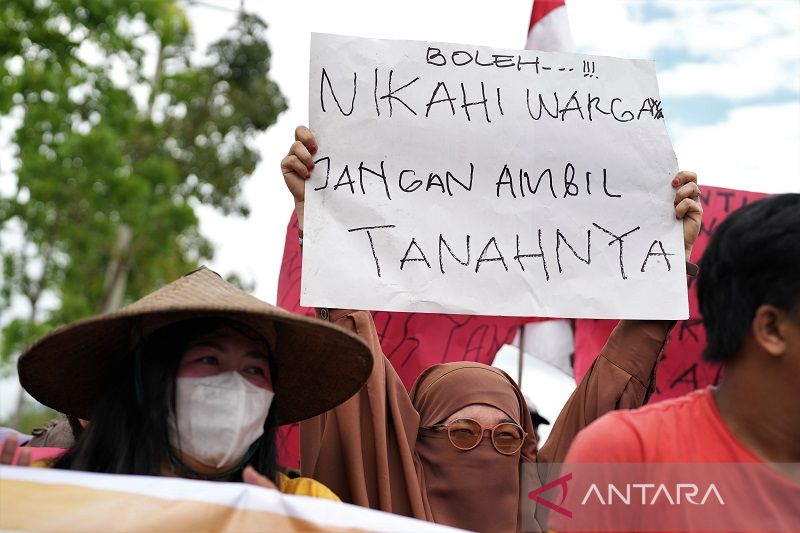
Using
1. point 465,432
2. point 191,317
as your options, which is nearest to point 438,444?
point 465,432

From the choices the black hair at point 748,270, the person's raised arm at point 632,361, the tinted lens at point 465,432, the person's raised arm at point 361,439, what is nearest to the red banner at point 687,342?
the person's raised arm at point 632,361

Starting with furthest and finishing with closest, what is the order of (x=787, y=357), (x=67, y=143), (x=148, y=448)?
(x=67, y=143) < (x=148, y=448) < (x=787, y=357)

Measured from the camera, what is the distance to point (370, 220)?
2.76 m

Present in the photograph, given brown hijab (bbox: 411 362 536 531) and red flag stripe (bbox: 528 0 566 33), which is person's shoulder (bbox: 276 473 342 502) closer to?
brown hijab (bbox: 411 362 536 531)

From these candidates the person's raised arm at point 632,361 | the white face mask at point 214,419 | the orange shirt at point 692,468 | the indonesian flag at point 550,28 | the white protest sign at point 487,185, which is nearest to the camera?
the orange shirt at point 692,468

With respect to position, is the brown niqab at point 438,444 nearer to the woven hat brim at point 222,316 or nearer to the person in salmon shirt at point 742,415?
the woven hat brim at point 222,316

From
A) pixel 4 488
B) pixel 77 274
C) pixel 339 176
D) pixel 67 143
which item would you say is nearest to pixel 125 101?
pixel 67 143

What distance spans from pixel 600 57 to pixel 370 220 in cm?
94

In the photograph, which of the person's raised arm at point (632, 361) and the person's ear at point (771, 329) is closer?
the person's ear at point (771, 329)

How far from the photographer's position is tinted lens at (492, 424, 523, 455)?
2.97 metres

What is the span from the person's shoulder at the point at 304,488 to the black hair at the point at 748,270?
94 centimetres

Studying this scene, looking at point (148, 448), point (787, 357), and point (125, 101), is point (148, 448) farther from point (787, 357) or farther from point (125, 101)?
point (125, 101)

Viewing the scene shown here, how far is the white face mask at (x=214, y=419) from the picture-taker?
7.11ft

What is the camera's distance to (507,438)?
117 inches
